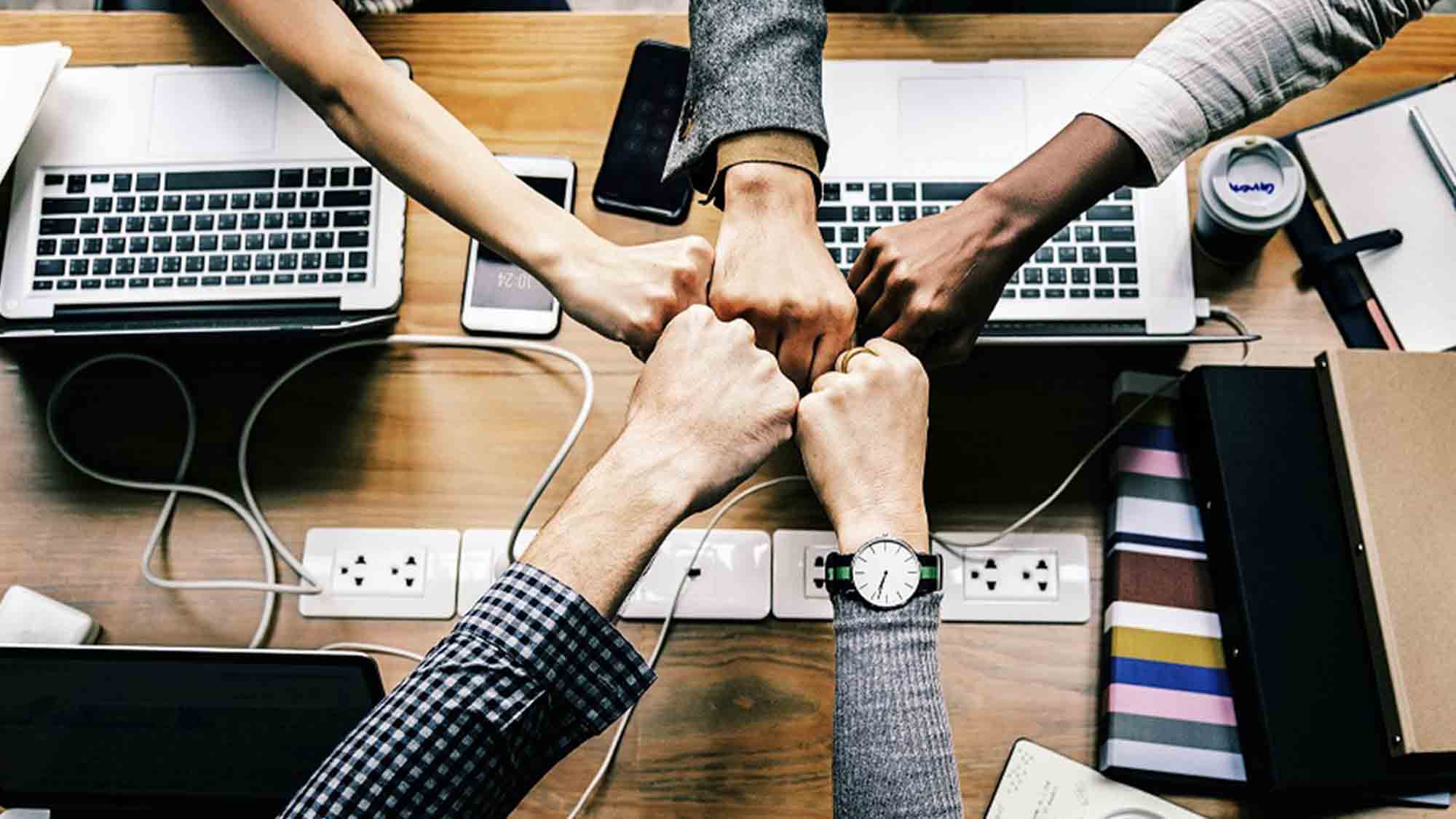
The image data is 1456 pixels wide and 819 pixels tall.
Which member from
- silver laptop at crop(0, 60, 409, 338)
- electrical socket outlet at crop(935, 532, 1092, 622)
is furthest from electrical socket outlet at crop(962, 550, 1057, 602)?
silver laptop at crop(0, 60, 409, 338)

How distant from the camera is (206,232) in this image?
0.98 meters

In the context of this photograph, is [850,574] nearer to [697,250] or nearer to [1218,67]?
[697,250]

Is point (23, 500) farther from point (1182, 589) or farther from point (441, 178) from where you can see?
point (1182, 589)

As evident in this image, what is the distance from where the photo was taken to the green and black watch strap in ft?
2.49

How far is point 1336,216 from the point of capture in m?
1.00

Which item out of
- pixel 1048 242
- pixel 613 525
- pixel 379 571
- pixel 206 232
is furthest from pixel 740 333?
pixel 206 232

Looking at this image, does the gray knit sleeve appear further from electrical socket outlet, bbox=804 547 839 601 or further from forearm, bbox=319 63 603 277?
forearm, bbox=319 63 603 277

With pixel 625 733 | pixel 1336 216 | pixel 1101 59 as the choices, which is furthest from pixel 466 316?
pixel 1336 216

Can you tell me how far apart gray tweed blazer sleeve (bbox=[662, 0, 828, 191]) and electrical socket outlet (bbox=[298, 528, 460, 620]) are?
0.41 meters

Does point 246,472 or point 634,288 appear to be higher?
point 634,288

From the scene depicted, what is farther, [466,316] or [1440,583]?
[466,316]

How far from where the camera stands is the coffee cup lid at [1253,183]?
0.94 metres

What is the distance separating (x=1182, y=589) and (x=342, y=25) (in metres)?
0.85

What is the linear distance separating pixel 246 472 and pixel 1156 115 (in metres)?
0.85
